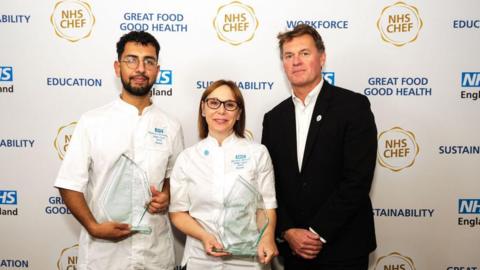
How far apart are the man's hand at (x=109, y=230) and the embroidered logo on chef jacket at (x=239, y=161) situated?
560 mm

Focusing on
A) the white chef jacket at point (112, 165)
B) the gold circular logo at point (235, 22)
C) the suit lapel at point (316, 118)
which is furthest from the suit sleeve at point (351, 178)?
the gold circular logo at point (235, 22)

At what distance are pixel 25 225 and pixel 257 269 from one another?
5.32 feet

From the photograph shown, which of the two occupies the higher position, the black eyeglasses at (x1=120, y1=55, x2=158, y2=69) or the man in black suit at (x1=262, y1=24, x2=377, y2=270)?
the black eyeglasses at (x1=120, y1=55, x2=158, y2=69)

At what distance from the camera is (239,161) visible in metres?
1.62

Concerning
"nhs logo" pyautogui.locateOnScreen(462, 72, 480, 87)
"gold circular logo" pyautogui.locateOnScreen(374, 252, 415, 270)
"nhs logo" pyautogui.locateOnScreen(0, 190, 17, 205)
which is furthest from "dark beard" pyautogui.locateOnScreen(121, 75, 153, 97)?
"nhs logo" pyautogui.locateOnScreen(462, 72, 480, 87)

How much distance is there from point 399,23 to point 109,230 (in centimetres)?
199

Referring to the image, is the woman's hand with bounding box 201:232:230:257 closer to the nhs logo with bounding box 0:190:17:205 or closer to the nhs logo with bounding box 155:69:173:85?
the nhs logo with bounding box 155:69:173:85

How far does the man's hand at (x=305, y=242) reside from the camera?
1632mm

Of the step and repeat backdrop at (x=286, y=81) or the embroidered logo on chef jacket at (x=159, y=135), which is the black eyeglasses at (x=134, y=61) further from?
the step and repeat backdrop at (x=286, y=81)

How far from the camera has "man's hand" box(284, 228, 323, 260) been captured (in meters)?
1.63

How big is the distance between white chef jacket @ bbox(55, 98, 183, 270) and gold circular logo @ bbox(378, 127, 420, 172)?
4.36 ft

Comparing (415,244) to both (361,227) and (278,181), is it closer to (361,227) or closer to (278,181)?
(361,227)

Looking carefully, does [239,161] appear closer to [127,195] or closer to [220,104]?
[220,104]

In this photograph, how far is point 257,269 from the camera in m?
1.58
